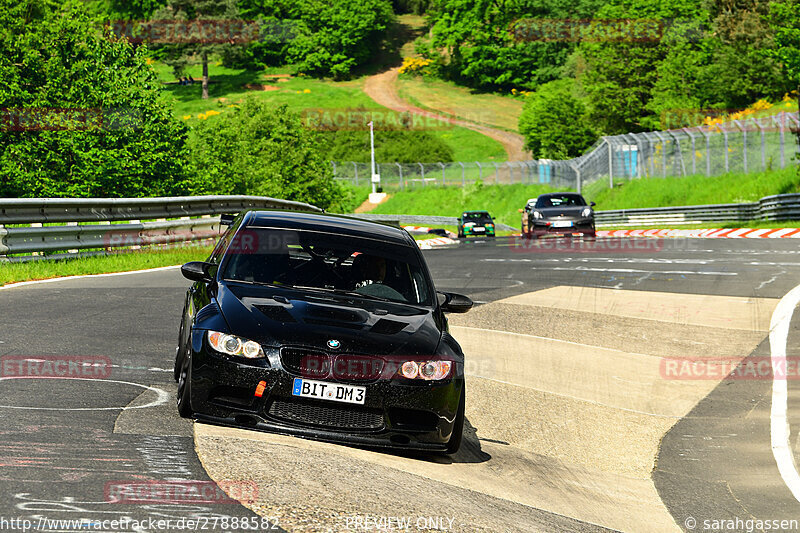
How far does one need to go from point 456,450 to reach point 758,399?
13.7 ft

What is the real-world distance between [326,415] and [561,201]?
2633 cm

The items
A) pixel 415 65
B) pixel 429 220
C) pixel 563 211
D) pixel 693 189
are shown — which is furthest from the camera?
pixel 415 65

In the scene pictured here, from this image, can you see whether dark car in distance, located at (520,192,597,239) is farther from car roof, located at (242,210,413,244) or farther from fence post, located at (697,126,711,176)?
car roof, located at (242,210,413,244)

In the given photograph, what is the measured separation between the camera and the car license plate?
20.2 ft

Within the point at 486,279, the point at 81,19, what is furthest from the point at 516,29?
the point at 486,279

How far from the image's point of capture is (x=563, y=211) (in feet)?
102

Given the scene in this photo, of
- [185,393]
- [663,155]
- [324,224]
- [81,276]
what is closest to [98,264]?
[81,276]

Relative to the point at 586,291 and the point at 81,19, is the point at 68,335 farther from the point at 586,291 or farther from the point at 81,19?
the point at 81,19

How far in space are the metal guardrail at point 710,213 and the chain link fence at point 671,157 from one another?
333 centimetres

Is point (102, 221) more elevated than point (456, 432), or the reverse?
point (456, 432)

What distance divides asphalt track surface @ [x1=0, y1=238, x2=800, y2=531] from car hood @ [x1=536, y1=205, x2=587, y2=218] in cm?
1317

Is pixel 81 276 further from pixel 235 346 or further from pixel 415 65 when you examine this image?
pixel 415 65

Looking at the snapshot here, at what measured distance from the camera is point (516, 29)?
132000mm

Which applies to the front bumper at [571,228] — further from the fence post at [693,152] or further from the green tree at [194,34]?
the green tree at [194,34]
